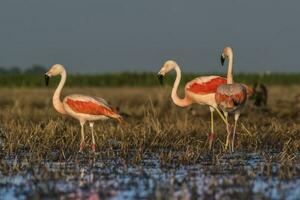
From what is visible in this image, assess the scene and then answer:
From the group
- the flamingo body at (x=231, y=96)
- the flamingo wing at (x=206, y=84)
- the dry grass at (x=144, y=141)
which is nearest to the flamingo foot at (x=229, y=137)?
the dry grass at (x=144, y=141)

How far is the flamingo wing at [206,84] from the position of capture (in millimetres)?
13781

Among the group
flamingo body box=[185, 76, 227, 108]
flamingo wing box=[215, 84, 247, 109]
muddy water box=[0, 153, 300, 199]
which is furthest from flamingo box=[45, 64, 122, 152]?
muddy water box=[0, 153, 300, 199]

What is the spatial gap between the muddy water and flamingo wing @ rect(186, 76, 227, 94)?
302 cm

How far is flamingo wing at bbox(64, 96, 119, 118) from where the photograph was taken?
1276 cm

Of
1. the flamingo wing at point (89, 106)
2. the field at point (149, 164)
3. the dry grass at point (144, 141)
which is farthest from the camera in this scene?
the flamingo wing at point (89, 106)

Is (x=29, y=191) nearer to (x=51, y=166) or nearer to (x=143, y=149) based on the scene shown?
(x=51, y=166)

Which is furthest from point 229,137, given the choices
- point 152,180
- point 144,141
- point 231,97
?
point 152,180

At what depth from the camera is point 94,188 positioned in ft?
A: 27.8

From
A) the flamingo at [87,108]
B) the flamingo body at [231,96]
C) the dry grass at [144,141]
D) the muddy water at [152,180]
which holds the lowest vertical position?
the muddy water at [152,180]

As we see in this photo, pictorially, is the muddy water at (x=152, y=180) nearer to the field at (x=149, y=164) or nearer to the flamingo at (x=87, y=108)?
the field at (x=149, y=164)

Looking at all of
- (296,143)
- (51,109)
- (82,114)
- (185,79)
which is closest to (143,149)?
(82,114)

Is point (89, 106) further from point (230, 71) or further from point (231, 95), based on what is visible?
point (230, 71)

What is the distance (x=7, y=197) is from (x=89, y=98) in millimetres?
5051

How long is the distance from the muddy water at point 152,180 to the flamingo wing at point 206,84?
3017 millimetres
